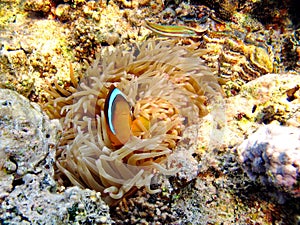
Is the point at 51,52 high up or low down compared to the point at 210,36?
down

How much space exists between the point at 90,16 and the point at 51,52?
1.40 ft

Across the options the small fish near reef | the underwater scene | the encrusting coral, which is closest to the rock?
the underwater scene

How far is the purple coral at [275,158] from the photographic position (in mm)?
1290

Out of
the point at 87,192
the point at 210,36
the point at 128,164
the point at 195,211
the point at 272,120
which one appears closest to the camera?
the point at 87,192

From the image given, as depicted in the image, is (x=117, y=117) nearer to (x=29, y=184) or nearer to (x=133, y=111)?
(x=133, y=111)

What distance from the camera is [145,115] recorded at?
6.13ft

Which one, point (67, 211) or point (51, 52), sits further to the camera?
point (51, 52)

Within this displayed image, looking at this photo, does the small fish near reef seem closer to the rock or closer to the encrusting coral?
the encrusting coral

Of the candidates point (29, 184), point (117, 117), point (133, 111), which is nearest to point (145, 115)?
point (133, 111)

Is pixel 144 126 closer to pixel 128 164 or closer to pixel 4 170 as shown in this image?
pixel 128 164

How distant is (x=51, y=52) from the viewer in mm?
2266

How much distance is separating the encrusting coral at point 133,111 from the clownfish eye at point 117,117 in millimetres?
54

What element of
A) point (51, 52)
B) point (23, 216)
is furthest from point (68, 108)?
point (23, 216)

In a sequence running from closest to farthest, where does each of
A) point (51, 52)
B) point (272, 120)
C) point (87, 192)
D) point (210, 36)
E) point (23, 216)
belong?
point (23, 216) < point (87, 192) < point (272, 120) < point (51, 52) < point (210, 36)
